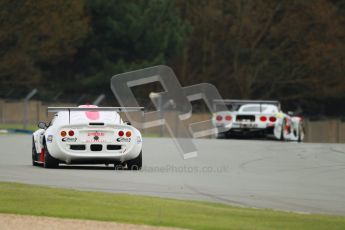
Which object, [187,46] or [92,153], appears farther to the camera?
[187,46]

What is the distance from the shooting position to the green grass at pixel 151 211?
10.5 metres

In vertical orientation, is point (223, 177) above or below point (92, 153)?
below

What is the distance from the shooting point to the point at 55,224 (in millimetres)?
10086

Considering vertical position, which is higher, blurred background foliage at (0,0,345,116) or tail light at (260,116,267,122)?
blurred background foliage at (0,0,345,116)

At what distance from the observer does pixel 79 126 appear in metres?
17.1

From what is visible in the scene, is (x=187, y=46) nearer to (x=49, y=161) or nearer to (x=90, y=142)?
(x=49, y=161)

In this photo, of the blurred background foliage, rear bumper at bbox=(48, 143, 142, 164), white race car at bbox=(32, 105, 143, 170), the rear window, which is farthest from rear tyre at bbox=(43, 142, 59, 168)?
the blurred background foliage

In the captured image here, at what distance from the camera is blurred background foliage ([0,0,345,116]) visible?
173 feet

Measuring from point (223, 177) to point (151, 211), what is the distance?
5568 millimetres

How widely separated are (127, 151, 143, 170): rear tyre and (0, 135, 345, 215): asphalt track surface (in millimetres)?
218

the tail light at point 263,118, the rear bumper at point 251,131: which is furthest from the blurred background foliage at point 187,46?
the tail light at point 263,118

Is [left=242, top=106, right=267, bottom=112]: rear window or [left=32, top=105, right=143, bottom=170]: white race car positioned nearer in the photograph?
[left=32, top=105, right=143, bottom=170]: white race car

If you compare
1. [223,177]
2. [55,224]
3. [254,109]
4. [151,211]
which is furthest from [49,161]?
[254,109]

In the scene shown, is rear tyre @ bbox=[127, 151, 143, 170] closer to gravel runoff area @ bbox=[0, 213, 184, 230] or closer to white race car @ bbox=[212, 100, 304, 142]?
gravel runoff area @ bbox=[0, 213, 184, 230]
